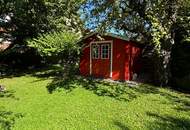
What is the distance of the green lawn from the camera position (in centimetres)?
1214

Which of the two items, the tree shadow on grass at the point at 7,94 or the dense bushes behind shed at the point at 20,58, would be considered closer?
the tree shadow on grass at the point at 7,94

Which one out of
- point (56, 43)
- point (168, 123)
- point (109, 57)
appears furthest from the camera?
point (109, 57)

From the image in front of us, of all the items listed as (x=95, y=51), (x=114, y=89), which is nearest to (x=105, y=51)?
(x=95, y=51)

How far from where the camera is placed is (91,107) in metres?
14.3

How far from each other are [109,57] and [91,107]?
26.4 ft

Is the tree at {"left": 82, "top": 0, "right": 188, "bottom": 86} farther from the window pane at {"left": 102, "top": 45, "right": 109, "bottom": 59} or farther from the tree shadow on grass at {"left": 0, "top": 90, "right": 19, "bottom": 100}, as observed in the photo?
the tree shadow on grass at {"left": 0, "top": 90, "right": 19, "bottom": 100}

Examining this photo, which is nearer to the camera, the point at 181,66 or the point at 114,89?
the point at 114,89

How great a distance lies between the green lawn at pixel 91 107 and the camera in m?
12.1

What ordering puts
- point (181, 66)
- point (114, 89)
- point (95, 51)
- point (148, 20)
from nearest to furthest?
point (114, 89)
point (148, 20)
point (181, 66)
point (95, 51)

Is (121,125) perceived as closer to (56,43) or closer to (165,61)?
(165,61)

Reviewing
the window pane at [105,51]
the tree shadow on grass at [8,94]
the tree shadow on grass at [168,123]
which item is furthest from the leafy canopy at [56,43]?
the tree shadow on grass at [168,123]

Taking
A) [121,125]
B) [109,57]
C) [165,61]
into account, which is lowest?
[121,125]

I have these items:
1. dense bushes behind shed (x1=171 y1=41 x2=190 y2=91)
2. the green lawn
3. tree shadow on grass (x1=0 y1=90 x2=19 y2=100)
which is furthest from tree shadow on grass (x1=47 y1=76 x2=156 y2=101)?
dense bushes behind shed (x1=171 y1=41 x2=190 y2=91)

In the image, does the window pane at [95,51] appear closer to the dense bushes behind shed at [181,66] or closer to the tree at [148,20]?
the tree at [148,20]
